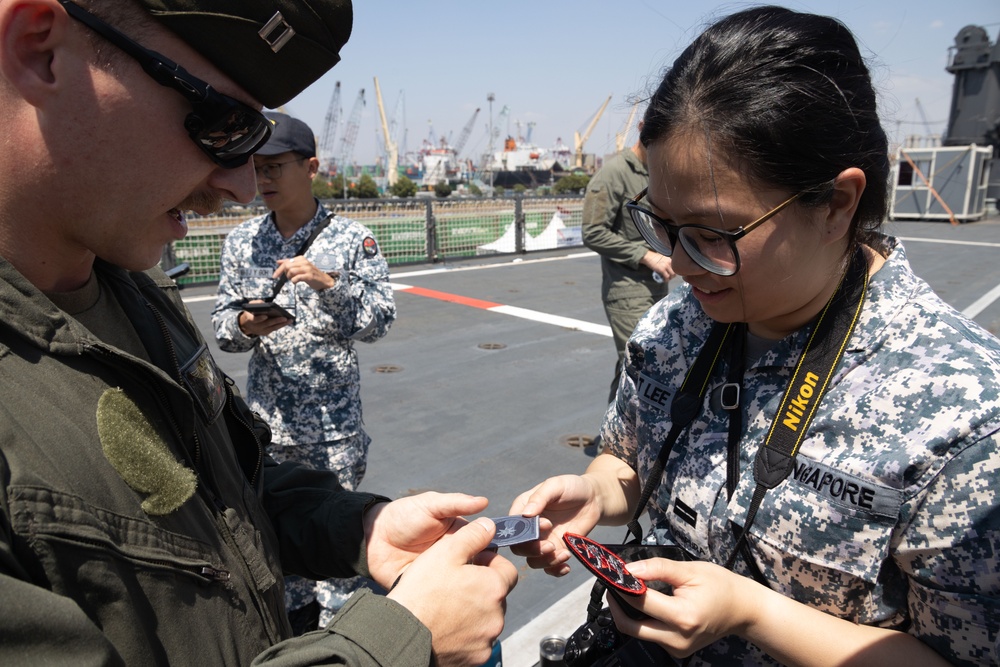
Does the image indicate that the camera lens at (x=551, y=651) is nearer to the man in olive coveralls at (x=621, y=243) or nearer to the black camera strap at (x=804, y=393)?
the black camera strap at (x=804, y=393)

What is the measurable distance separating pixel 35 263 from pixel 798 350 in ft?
5.09

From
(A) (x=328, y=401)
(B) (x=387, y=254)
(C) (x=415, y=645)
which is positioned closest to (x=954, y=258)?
(B) (x=387, y=254)

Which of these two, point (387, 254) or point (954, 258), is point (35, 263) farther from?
point (954, 258)

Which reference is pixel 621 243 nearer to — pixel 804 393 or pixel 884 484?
pixel 804 393

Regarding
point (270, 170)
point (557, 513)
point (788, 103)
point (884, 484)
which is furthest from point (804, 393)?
point (270, 170)

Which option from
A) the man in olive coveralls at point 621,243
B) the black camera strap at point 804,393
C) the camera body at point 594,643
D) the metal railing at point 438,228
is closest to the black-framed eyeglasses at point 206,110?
the black camera strap at point 804,393

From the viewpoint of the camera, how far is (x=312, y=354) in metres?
3.17

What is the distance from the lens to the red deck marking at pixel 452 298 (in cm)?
898

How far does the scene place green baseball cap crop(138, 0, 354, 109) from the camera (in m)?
1.11

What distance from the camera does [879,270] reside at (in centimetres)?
153

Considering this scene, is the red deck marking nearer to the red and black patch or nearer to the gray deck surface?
the gray deck surface

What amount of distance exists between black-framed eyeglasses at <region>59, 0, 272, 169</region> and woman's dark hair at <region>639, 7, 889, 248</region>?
89cm

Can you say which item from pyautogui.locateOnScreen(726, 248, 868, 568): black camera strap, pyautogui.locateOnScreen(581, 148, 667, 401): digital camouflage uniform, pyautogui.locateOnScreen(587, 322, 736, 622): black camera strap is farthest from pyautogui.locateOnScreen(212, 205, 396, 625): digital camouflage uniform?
pyautogui.locateOnScreen(726, 248, 868, 568): black camera strap

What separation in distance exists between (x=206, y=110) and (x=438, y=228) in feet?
36.8
